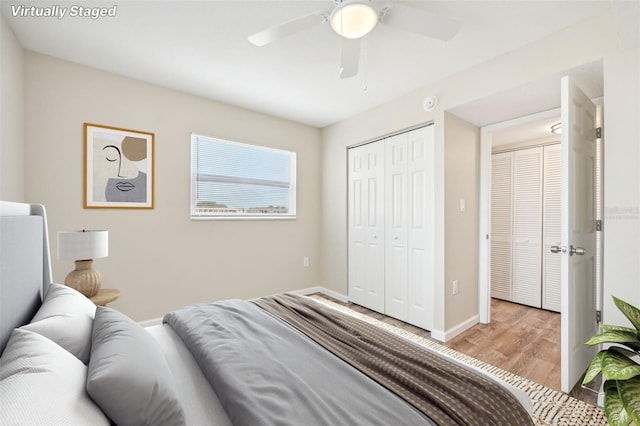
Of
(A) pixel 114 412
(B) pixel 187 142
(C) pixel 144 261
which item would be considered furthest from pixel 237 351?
(B) pixel 187 142

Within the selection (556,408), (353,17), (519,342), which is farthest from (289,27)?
(519,342)

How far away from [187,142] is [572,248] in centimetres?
346

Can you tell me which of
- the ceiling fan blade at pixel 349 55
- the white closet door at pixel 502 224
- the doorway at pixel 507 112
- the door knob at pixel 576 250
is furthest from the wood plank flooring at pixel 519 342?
the ceiling fan blade at pixel 349 55

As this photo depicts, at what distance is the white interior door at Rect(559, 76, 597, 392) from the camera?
176 centimetres

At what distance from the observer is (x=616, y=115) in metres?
1.71

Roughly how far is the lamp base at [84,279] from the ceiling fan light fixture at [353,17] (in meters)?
2.41

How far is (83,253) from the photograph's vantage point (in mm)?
1866

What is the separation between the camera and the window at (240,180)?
3.09 metres

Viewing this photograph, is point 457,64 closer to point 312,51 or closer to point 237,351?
point 312,51

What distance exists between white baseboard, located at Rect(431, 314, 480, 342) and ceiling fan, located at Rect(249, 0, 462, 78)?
97.7 inches

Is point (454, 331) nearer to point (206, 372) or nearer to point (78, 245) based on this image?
point (206, 372)

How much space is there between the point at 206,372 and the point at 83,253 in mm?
1457

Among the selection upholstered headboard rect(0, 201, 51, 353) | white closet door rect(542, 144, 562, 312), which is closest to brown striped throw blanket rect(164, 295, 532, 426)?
upholstered headboard rect(0, 201, 51, 353)

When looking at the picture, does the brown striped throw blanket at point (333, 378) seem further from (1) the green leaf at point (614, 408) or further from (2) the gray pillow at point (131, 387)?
(1) the green leaf at point (614, 408)
